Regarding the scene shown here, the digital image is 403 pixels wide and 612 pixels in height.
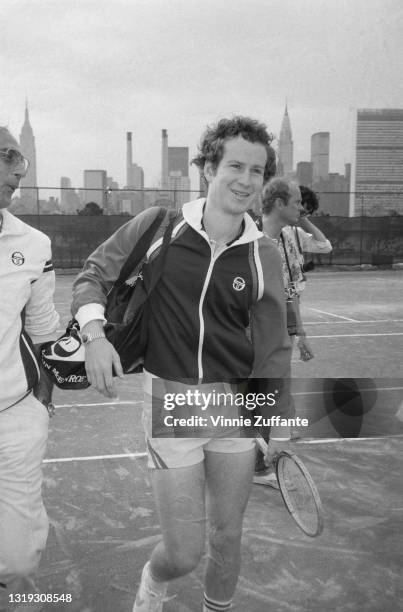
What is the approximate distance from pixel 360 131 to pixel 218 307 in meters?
4.13

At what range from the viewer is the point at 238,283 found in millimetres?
2197

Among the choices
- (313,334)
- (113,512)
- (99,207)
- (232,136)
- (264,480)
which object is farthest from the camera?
(99,207)

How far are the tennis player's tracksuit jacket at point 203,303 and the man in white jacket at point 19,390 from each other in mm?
196

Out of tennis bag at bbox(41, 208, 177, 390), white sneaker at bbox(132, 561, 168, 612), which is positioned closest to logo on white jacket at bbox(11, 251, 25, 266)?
tennis bag at bbox(41, 208, 177, 390)

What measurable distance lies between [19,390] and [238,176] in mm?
1089

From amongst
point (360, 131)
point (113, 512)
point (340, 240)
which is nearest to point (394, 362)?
point (360, 131)

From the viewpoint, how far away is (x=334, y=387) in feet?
8.21

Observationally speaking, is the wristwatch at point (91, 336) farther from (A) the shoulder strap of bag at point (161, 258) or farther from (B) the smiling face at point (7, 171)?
(B) the smiling face at point (7, 171)

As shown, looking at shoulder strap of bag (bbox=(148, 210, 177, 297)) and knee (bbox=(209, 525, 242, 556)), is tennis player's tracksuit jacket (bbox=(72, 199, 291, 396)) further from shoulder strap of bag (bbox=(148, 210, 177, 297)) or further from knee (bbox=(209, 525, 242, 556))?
knee (bbox=(209, 525, 242, 556))

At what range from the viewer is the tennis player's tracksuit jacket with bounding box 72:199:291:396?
2.14 metres

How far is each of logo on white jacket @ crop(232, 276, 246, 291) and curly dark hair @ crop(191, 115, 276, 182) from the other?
45 cm

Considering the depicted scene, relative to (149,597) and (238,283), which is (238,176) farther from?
(149,597)

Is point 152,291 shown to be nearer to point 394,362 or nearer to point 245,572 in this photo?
point 245,572

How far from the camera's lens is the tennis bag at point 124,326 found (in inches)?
84.6
